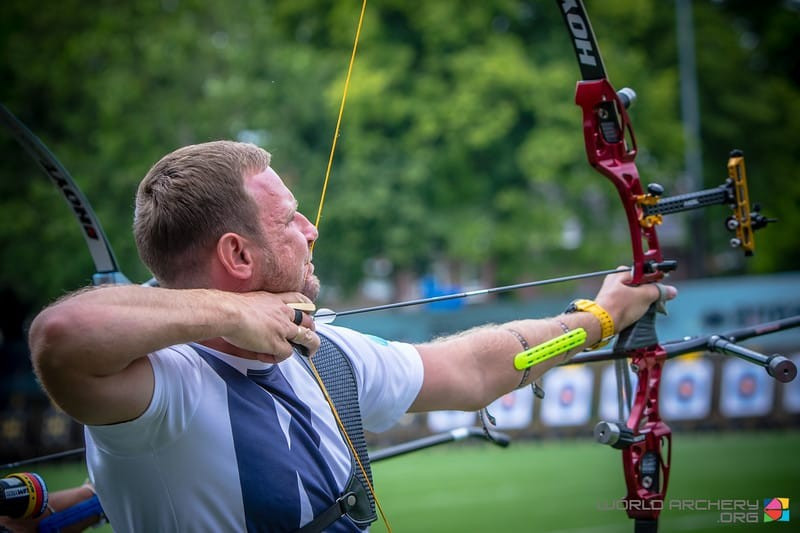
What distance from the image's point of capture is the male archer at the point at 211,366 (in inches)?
70.8

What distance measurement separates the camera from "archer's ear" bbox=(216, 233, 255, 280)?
7.07ft

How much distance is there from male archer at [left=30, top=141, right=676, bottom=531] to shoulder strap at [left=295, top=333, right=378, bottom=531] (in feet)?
0.05

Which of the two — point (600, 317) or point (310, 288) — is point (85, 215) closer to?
point (310, 288)

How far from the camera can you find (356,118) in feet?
58.2

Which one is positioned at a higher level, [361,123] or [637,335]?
[361,123]

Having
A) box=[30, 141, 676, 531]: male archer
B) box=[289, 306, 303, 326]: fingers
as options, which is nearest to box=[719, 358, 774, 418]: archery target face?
box=[30, 141, 676, 531]: male archer

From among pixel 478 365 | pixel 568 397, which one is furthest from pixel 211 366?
pixel 568 397

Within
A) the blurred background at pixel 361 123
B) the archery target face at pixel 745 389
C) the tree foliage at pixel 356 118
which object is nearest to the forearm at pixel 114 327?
the archery target face at pixel 745 389

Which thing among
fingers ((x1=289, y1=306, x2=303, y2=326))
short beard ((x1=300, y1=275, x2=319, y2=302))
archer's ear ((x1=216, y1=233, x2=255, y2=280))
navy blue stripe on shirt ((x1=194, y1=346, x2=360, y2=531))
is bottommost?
navy blue stripe on shirt ((x1=194, y1=346, x2=360, y2=531))

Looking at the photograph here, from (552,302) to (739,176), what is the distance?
1170 cm

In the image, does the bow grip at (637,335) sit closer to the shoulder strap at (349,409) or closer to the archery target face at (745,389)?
the shoulder strap at (349,409)

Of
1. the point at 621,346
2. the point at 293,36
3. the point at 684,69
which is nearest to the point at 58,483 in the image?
the point at 621,346

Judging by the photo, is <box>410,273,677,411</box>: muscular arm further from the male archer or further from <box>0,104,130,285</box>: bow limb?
<box>0,104,130,285</box>: bow limb

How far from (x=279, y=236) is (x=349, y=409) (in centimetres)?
49
